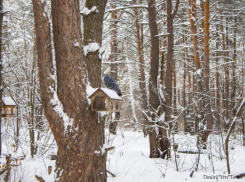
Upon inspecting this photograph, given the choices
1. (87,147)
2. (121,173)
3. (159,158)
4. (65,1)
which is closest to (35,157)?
(121,173)

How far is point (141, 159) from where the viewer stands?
6.55 meters

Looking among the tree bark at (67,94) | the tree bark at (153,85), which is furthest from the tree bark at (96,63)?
the tree bark at (153,85)

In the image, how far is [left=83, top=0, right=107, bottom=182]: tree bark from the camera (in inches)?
155

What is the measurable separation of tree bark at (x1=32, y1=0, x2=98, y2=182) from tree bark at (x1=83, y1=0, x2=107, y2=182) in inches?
33.9

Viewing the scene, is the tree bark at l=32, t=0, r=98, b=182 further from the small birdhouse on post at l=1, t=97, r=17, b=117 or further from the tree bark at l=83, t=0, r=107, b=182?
the small birdhouse on post at l=1, t=97, r=17, b=117

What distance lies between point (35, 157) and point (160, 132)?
3.56 metres

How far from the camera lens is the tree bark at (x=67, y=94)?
114 inches

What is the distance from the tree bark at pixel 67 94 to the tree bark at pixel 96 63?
860mm

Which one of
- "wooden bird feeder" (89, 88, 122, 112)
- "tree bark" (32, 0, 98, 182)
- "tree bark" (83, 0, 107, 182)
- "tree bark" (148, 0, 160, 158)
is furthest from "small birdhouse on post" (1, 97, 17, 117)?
"tree bark" (148, 0, 160, 158)

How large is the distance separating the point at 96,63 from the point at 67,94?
3.78 feet

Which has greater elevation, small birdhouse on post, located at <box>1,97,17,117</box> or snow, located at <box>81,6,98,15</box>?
snow, located at <box>81,6,98,15</box>

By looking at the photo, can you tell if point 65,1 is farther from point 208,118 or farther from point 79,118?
point 208,118

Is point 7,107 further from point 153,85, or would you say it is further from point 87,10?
point 153,85

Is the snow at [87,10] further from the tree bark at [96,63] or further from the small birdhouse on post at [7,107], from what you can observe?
the small birdhouse on post at [7,107]
